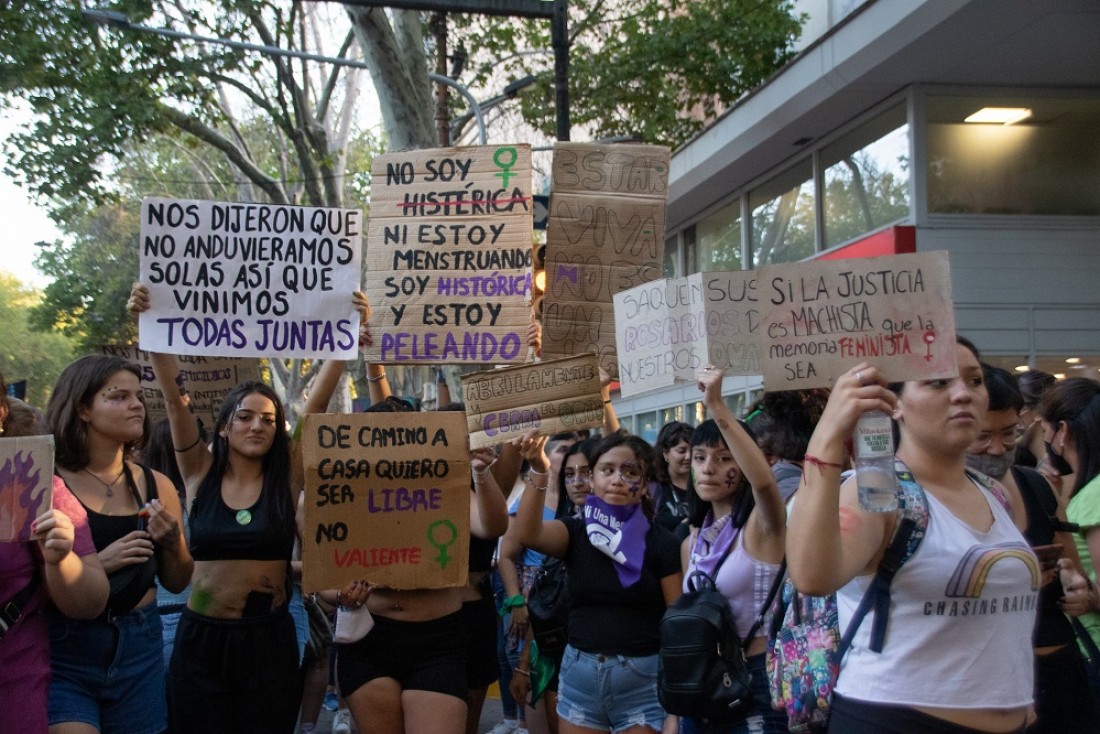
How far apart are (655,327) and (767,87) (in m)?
9.84

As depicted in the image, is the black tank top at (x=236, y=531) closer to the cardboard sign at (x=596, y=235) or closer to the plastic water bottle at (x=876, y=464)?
the cardboard sign at (x=596, y=235)

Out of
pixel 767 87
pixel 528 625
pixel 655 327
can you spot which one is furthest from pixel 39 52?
pixel 655 327

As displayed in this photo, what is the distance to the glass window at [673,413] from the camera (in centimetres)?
2000

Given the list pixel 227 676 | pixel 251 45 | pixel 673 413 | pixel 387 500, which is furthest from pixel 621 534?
pixel 673 413

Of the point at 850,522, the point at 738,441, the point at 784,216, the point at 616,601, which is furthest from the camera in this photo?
the point at 784,216

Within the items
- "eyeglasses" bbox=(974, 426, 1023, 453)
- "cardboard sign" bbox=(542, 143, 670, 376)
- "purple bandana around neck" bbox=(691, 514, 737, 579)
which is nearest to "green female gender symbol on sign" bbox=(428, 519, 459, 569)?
"purple bandana around neck" bbox=(691, 514, 737, 579)

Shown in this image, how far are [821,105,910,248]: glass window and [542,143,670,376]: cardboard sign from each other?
7.35m

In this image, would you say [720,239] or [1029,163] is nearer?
[1029,163]

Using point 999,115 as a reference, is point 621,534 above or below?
below

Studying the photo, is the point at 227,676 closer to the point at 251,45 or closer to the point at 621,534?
the point at 621,534

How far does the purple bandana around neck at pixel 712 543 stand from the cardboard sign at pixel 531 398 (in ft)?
2.36

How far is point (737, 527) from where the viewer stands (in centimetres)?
458

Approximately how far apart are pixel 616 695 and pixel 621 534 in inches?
27.8

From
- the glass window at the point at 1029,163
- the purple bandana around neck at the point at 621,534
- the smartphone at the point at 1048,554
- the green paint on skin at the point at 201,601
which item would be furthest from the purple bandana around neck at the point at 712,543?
the glass window at the point at 1029,163
